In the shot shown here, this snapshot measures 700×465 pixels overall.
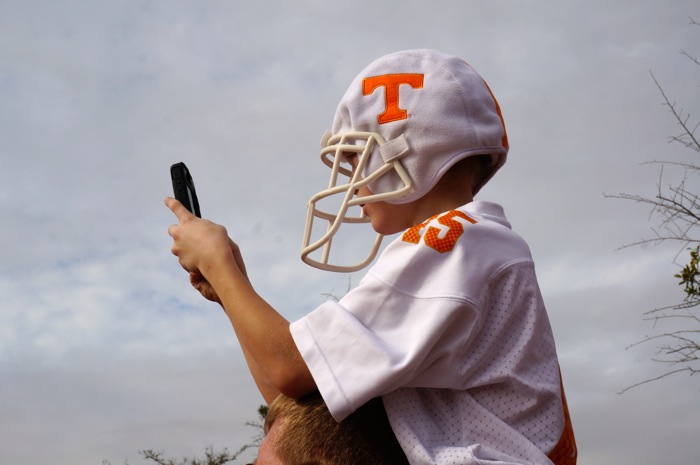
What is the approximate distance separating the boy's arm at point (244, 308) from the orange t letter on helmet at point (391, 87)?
0.57m

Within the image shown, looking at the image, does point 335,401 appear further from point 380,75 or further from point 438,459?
point 380,75

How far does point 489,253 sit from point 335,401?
548mm

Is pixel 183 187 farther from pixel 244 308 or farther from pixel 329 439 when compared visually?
pixel 329 439

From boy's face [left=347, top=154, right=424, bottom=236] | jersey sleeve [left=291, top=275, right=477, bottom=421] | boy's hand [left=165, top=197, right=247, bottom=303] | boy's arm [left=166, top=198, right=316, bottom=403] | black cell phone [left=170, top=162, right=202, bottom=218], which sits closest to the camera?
jersey sleeve [left=291, top=275, right=477, bottom=421]

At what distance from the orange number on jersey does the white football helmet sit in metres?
0.20

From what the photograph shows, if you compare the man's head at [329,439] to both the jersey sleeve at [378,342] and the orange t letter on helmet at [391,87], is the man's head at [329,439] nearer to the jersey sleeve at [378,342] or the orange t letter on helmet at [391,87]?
the jersey sleeve at [378,342]

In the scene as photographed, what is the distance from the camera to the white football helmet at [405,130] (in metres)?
2.35

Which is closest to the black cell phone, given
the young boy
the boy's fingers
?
the boy's fingers

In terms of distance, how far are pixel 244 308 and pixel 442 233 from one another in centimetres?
53

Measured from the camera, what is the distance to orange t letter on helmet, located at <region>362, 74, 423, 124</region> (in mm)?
2389

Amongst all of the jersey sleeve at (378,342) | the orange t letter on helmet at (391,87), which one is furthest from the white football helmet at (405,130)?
the jersey sleeve at (378,342)

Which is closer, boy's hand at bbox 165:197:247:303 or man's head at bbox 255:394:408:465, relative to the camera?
man's head at bbox 255:394:408:465

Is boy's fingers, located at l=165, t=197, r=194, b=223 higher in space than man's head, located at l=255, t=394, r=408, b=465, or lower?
higher

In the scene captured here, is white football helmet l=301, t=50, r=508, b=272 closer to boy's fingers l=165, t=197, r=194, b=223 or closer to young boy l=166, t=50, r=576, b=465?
young boy l=166, t=50, r=576, b=465
